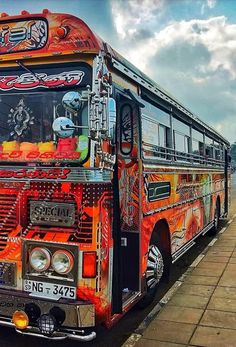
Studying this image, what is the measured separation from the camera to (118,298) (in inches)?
157

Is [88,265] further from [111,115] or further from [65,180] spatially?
[111,115]

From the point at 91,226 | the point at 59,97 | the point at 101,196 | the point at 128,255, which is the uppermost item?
the point at 59,97

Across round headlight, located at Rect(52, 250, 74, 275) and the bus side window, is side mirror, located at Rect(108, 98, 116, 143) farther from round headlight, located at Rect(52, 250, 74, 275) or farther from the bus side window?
round headlight, located at Rect(52, 250, 74, 275)

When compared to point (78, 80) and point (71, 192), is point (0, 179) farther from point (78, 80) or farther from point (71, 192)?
point (78, 80)

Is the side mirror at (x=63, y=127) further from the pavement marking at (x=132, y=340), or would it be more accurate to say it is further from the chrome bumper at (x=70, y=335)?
the pavement marking at (x=132, y=340)

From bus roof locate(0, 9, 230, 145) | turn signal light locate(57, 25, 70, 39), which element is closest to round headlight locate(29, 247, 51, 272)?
bus roof locate(0, 9, 230, 145)

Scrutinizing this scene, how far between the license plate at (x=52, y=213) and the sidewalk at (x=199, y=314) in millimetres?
1594

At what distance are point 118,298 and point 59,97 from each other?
202 centimetres

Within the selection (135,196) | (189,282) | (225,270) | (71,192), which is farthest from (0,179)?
(225,270)

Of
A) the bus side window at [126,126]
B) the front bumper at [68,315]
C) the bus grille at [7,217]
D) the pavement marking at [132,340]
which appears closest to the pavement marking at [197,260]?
the pavement marking at [132,340]

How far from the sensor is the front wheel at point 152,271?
16.6 ft

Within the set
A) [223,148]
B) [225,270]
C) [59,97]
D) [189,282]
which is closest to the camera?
[59,97]

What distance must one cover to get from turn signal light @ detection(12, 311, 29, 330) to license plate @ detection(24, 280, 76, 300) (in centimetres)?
20

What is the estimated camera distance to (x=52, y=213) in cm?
371
